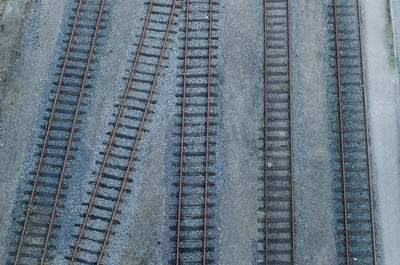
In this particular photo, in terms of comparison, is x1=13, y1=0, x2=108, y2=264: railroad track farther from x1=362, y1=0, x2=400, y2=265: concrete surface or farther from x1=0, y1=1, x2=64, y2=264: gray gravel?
x1=362, y1=0, x2=400, y2=265: concrete surface

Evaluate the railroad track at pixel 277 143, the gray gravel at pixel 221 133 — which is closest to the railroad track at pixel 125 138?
the gray gravel at pixel 221 133

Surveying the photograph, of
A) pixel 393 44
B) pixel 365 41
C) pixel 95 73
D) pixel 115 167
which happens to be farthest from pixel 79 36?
pixel 393 44

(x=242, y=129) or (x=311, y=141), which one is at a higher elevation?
(x=242, y=129)

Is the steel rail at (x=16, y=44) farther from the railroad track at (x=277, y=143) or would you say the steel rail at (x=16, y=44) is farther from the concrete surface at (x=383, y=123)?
the concrete surface at (x=383, y=123)

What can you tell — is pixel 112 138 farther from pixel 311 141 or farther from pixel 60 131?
pixel 311 141

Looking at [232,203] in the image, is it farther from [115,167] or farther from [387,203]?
[387,203]

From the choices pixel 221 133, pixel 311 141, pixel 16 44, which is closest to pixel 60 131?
pixel 16 44
